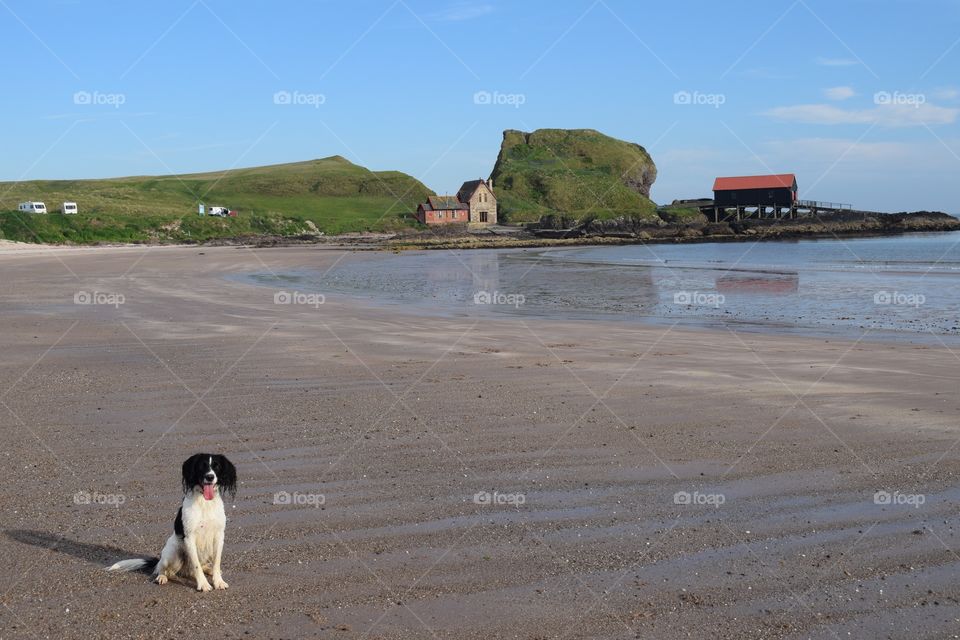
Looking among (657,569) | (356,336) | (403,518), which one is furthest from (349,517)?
(356,336)

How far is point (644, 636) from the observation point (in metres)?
5.40

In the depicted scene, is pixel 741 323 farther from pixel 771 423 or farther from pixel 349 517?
pixel 349 517

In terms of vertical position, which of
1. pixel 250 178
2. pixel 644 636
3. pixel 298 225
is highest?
pixel 250 178

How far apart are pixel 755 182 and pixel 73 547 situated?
14542cm

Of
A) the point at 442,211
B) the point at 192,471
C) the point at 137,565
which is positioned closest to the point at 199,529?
the point at 192,471

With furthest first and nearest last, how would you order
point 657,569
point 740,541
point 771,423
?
point 771,423 → point 740,541 → point 657,569

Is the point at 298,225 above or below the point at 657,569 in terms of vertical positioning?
above

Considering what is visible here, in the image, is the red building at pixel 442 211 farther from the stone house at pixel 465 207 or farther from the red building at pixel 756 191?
the red building at pixel 756 191

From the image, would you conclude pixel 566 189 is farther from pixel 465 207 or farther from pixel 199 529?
pixel 199 529

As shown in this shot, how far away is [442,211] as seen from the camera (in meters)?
132

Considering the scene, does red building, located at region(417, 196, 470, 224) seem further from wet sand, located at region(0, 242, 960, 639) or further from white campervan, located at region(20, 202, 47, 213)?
wet sand, located at region(0, 242, 960, 639)

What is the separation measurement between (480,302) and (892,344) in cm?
1481

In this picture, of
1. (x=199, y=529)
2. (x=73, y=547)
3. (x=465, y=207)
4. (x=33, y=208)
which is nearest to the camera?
(x=199, y=529)

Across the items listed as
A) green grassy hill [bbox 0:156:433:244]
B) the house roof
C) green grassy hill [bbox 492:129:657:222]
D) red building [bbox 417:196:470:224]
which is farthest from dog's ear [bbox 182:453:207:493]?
green grassy hill [bbox 492:129:657:222]
